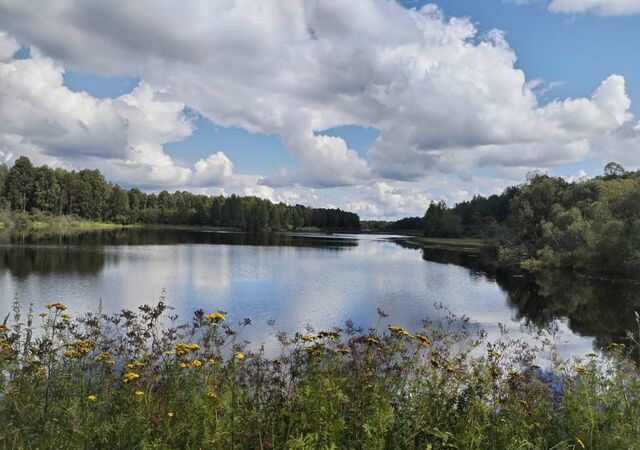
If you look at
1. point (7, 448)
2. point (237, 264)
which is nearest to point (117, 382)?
point (7, 448)

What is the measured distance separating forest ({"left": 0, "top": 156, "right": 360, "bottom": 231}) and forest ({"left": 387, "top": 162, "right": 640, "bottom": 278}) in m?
84.7

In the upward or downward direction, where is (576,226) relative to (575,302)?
upward

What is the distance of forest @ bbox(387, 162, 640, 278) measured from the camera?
4981 centimetres

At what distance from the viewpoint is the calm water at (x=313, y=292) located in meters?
22.3

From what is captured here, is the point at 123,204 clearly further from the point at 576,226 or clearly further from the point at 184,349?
the point at 184,349

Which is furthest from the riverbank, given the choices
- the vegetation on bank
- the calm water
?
the vegetation on bank

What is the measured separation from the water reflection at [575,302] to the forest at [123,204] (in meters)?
104

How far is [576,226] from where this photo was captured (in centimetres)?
5800

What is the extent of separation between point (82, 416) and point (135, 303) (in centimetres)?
1976

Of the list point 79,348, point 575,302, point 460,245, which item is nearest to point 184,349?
point 79,348

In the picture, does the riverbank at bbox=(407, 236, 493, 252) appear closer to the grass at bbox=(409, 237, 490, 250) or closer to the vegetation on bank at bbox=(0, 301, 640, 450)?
the grass at bbox=(409, 237, 490, 250)

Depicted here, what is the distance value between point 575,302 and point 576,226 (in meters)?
26.7

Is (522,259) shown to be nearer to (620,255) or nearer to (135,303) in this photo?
(620,255)

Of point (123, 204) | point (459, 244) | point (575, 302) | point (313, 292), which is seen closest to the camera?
point (313, 292)
